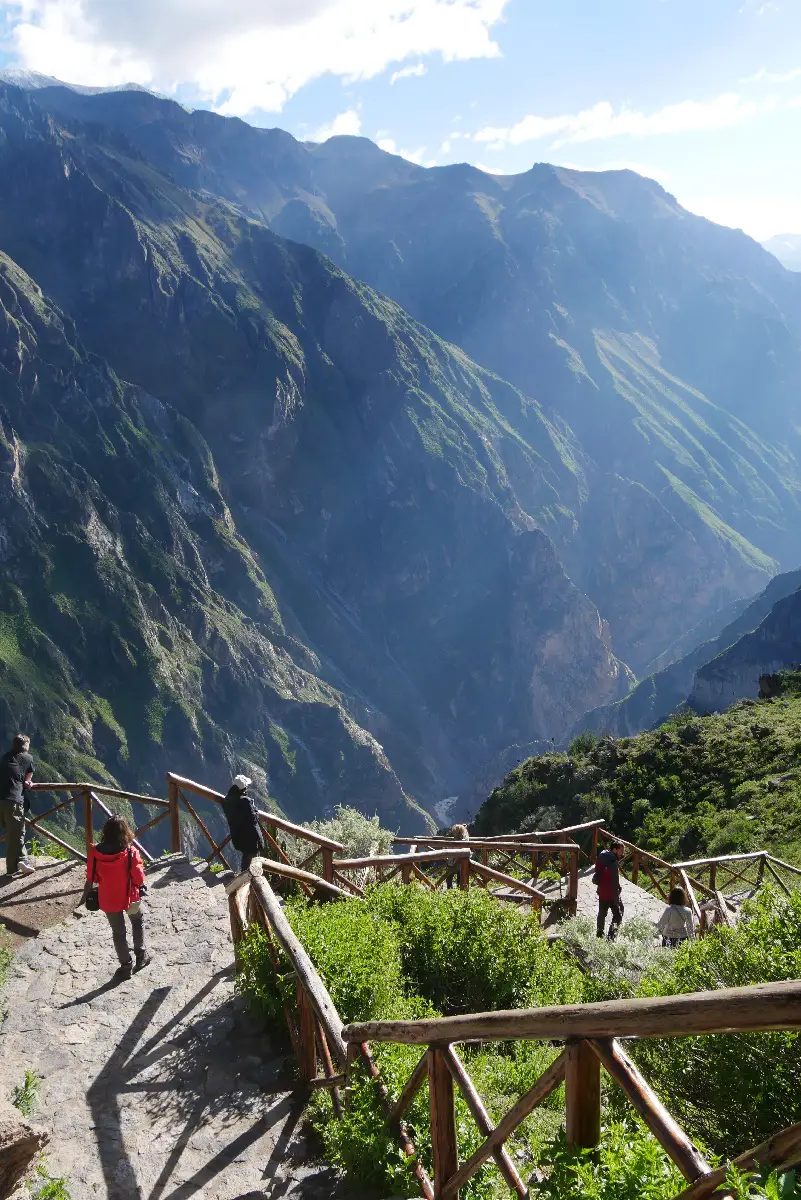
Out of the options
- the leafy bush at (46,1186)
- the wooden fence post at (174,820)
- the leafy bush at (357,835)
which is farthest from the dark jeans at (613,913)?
the leafy bush at (46,1186)

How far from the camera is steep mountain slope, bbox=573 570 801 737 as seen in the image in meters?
89.8

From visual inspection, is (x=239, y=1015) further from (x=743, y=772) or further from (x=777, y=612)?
(x=777, y=612)

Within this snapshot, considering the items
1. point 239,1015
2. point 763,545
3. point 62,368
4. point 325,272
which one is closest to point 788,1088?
point 239,1015

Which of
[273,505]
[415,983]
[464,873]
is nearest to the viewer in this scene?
[415,983]

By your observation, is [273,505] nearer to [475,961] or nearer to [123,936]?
[123,936]

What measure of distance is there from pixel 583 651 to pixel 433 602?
3294 cm

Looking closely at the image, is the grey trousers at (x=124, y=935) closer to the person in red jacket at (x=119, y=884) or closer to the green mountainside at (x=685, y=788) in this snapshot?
the person in red jacket at (x=119, y=884)

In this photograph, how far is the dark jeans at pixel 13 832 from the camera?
29.8 feet

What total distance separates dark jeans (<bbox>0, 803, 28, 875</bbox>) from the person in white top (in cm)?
792

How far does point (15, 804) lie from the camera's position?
9180 millimetres

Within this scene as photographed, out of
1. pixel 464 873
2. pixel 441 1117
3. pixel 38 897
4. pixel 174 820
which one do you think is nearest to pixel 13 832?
pixel 38 897

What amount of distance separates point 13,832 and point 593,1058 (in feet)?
28.7

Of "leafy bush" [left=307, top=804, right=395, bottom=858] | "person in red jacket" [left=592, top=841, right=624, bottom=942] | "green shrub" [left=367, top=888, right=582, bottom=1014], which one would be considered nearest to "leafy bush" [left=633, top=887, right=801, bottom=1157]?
"green shrub" [left=367, top=888, right=582, bottom=1014]

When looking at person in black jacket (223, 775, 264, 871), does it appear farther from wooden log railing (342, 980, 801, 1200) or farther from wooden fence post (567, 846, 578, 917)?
wooden log railing (342, 980, 801, 1200)
